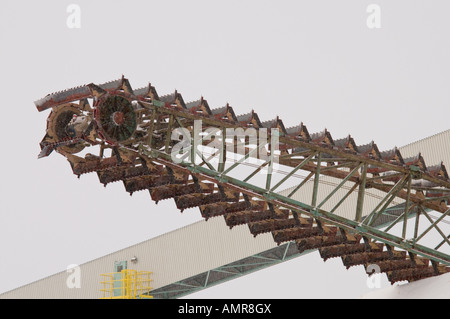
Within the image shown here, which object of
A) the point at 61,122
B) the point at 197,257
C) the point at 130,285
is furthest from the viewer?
the point at 130,285

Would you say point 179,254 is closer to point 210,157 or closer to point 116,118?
point 210,157

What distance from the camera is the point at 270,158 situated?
24.5m

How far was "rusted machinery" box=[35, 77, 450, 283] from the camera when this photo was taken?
22.7 meters

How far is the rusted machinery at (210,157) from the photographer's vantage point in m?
22.7

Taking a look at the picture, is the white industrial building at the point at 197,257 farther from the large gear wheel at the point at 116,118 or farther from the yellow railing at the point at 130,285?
the large gear wheel at the point at 116,118

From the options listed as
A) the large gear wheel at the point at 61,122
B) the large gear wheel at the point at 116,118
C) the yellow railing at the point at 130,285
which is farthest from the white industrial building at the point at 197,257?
the large gear wheel at the point at 116,118

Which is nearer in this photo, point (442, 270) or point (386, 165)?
point (386, 165)

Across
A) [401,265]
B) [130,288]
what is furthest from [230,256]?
[401,265]

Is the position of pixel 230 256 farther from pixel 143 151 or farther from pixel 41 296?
pixel 143 151

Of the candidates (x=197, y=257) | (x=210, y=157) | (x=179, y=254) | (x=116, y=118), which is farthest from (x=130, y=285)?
(x=116, y=118)

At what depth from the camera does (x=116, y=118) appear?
22.4m

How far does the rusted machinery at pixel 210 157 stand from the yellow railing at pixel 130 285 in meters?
18.3

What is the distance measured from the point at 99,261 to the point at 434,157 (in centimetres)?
2097

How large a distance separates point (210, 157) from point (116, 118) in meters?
3.62
